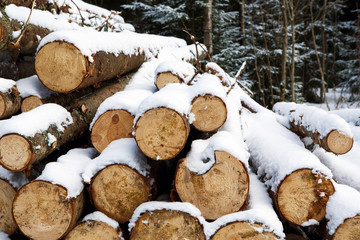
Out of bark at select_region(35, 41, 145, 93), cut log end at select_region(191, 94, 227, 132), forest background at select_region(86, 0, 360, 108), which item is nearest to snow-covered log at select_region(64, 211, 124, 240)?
cut log end at select_region(191, 94, 227, 132)

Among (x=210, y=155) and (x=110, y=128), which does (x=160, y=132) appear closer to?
(x=210, y=155)

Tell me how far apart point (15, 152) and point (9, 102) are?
750 mm

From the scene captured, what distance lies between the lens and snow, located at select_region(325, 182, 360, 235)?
60.1 inches

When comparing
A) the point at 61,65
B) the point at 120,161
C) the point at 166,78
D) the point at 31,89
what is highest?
the point at 61,65

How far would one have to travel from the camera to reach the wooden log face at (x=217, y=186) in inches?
61.3

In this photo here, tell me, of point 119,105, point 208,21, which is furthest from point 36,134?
point 208,21

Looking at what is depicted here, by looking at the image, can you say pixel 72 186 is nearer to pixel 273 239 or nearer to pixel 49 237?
pixel 49 237

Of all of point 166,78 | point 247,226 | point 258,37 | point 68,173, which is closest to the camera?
point 247,226

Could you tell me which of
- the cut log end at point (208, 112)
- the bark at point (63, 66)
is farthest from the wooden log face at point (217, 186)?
the bark at point (63, 66)

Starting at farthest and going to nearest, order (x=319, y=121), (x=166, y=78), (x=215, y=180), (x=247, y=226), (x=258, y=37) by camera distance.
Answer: (x=258, y=37)
(x=166, y=78)
(x=319, y=121)
(x=215, y=180)
(x=247, y=226)

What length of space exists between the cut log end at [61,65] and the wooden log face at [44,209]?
32.5 inches

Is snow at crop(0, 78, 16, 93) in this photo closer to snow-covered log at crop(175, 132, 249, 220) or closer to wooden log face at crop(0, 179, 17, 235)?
wooden log face at crop(0, 179, 17, 235)

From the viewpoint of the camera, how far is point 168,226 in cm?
156

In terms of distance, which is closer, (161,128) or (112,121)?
(161,128)
